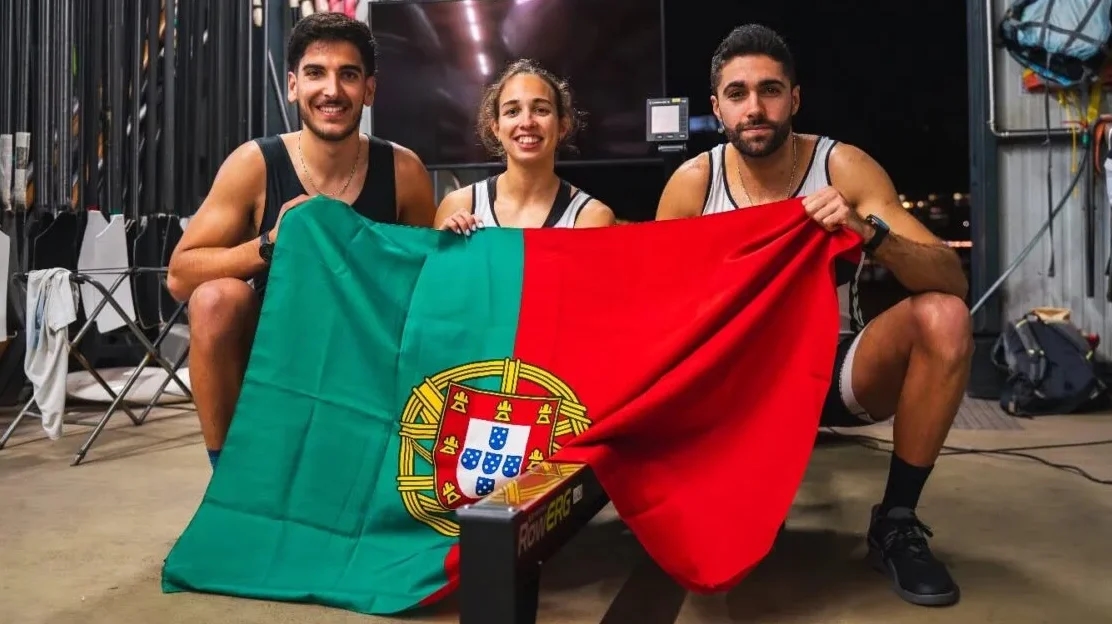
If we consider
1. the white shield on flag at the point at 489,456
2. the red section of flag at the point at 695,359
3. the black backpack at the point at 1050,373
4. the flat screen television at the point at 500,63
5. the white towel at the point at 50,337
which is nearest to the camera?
the red section of flag at the point at 695,359

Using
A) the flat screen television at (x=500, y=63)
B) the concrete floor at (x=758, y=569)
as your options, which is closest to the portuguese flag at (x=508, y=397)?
the concrete floor at (x=758, y=569)

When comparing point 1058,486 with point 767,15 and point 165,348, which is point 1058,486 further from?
point 767,15

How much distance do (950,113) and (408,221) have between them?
8.08 metres

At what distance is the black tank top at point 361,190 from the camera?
6.84 ft

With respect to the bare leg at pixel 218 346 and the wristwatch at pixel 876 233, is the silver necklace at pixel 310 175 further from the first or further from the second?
the wristwatch at pixel 876 233

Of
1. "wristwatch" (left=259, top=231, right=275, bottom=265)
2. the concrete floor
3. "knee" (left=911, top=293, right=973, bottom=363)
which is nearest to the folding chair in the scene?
the concrete floor

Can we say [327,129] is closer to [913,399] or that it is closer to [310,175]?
[310,175]

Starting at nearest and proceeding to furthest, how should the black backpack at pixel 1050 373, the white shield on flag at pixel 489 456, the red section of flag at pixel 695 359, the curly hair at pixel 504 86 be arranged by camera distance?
the red section of flag at pixel 695 359
the white shield on flag at pixel 489 456
the curly hair at pixel 504 86
the black backpack at pixel 1050 373

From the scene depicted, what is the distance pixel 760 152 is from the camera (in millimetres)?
1922

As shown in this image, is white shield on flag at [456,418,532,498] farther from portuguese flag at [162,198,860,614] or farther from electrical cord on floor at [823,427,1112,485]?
electrical cord on floor at [823,427,1112,485]

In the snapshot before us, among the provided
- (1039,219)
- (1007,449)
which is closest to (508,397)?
(1007,449)

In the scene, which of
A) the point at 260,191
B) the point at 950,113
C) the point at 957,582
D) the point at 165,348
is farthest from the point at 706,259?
the point at 950,113

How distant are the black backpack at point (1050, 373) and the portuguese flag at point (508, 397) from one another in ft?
7.97

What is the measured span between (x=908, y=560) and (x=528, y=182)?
3.87ft
